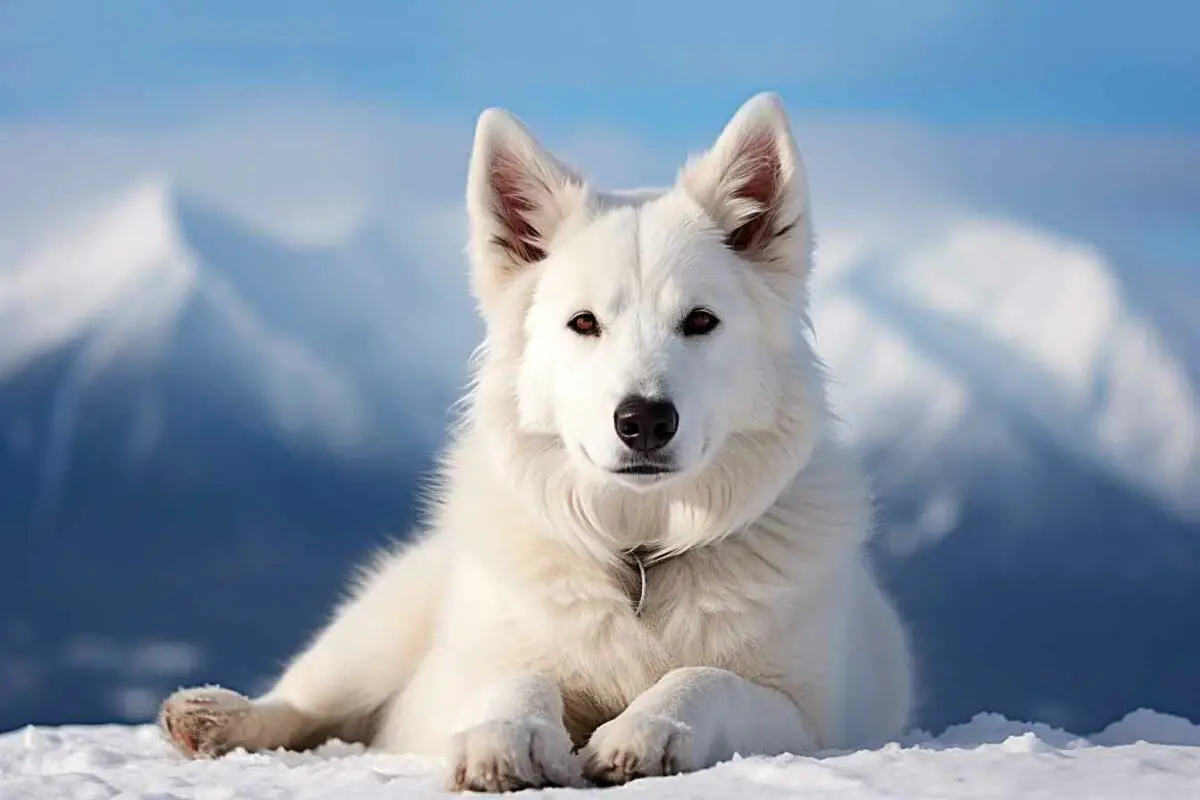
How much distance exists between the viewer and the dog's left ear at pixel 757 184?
5.10 meters

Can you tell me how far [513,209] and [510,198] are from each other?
43 millimetres

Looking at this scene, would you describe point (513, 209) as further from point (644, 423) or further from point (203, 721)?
point (203, 721)

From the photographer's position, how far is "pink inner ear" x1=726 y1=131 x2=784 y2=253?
516 centimetres

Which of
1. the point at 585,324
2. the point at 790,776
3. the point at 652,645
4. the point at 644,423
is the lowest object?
the point at 790,776

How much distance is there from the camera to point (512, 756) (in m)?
3.81

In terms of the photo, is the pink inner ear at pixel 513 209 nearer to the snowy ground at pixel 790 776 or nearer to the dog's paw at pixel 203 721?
the snowy ground at pixel 790 776

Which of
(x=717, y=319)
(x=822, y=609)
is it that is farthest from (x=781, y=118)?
(x=822, y=609)

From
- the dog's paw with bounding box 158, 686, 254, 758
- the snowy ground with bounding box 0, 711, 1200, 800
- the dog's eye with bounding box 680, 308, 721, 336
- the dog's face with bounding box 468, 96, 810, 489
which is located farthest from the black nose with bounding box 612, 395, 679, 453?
the dog's paw with bounding box 158, 686, 254, 758

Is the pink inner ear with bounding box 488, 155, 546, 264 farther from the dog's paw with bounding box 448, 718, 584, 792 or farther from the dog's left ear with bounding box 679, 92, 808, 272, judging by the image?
the dog's paw with bounding box 448, 718, 584, 792

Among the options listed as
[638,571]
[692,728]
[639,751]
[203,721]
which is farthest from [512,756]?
[203,721]

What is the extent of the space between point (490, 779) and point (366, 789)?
517mm

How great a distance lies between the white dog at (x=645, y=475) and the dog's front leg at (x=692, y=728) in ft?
0.06

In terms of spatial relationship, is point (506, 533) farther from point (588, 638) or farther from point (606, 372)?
point (606, 372)

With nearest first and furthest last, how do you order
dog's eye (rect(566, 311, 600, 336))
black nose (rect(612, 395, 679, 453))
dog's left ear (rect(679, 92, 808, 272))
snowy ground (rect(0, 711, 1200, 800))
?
snowy ground (rect(0, 711, 1200, 800))
black nose (rect(612, 395, 679, 453))
dog's eye (rect(566, 311, 600, 336))
dog's left ear (rect(679, 92, 808, 272))
